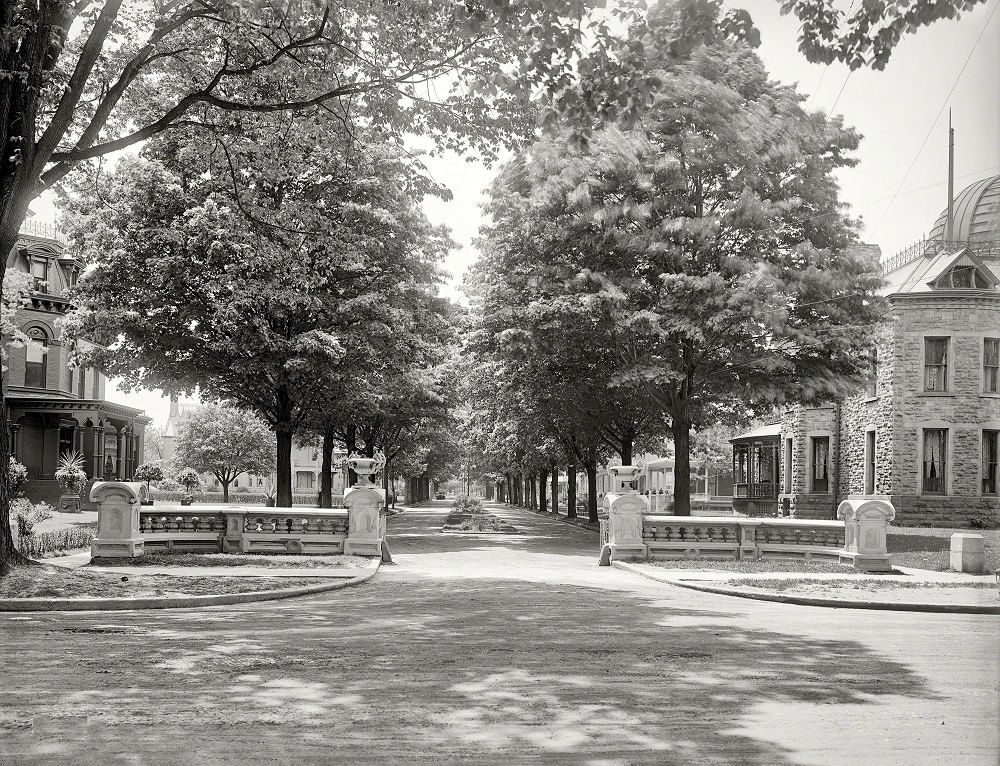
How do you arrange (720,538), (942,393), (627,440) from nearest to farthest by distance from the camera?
(720,538)
(942,393)
(627,440)

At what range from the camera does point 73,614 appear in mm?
10984

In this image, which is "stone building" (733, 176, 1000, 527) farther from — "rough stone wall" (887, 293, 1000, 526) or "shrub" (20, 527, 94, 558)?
"shrub" (20, 527, 94, 558)

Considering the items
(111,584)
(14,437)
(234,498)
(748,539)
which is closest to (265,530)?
(111,584)

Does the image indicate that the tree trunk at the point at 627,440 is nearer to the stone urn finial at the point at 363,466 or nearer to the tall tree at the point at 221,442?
the stone urn finial at the point at 363,466

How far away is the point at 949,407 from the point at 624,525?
18.3 m

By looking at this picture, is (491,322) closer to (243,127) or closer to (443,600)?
(243,127)

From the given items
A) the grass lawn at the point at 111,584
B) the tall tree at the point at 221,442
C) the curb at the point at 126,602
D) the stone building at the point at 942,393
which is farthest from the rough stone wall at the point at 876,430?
the tall tree at the point at 221,442

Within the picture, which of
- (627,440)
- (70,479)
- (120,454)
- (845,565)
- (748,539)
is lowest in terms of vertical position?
(845,565)

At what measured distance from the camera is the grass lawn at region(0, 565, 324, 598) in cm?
1184

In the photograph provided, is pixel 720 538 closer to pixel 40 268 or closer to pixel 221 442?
pixel 40 268

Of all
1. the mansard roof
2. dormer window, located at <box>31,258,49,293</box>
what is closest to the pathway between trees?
the mansard roof

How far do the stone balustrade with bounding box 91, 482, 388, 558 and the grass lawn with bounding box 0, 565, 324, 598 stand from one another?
5.30 m

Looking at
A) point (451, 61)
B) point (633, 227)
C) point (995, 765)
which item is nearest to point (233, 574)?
point (451, 61)

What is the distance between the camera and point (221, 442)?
6981 cm
